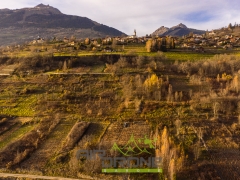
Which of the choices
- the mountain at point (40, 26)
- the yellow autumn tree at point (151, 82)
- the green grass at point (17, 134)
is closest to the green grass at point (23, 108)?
the green grass at point (17, 134)

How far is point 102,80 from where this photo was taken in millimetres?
30328

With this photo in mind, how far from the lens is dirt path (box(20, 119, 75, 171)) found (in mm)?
16188

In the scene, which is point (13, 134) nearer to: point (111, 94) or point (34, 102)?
point (34, 102)

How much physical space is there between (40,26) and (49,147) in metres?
120

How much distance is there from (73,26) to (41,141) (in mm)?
126693

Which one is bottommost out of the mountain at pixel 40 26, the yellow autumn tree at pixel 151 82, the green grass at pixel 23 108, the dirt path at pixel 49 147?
the dirt path at pixel 49 147

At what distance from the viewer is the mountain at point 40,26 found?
10900cm

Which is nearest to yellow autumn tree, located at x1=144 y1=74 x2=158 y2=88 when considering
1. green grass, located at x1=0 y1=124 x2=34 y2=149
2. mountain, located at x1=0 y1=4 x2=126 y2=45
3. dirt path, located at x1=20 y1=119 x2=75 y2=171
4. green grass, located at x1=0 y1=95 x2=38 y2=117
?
dirt path, located at x1=20 y1=119 x2=75 y2=171

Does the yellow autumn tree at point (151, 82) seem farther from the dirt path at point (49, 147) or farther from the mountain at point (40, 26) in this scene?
the mountain at point (40, 26)

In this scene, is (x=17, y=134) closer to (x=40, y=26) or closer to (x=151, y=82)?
(x=151, y=82)

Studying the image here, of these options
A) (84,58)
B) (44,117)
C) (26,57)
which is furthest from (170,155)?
(26,57)

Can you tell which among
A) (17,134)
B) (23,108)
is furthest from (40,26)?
(17,134)

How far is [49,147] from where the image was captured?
18.3 meters

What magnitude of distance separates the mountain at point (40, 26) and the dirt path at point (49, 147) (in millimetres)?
85308
